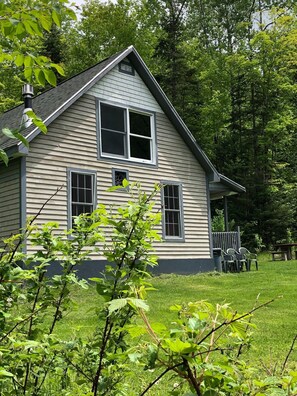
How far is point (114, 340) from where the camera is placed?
6.22 ft

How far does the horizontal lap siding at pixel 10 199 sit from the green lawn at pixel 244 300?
274cm

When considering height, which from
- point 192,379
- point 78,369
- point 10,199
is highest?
point 10,199

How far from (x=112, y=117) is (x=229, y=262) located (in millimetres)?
6245

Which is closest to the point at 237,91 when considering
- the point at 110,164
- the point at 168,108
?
the point at 168,108

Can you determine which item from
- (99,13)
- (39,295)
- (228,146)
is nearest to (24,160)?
(39,295)

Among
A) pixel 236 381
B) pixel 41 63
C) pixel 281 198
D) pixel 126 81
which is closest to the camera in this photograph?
pixel 236 381

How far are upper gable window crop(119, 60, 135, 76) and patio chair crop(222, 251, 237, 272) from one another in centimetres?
681

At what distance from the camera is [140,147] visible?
1474 cm

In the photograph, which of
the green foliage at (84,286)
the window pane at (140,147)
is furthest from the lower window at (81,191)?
the green foliage at (84,286)

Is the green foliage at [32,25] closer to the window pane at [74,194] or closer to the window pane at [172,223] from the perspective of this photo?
the window pane at [74,194]

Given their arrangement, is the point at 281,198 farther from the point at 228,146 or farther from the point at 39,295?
the point at 39,295

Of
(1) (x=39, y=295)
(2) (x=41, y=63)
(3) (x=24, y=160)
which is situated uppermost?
(3) (x=24, y=160)

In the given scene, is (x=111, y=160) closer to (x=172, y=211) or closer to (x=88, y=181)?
(x=88, y=181)

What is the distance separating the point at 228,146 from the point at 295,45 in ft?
26.4
